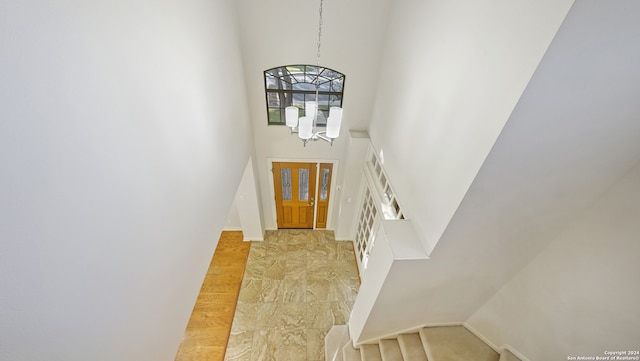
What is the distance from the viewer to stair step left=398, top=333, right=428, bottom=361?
2.87m

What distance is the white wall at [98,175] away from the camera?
0.79 meters

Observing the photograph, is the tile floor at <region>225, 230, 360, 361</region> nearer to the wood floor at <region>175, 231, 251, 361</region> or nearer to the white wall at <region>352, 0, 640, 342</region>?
the wood floor at <region>175, 231, 251, 361</region>

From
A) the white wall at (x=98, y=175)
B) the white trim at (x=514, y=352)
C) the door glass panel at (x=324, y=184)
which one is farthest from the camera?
the door glass panel at (x=324, y=184)

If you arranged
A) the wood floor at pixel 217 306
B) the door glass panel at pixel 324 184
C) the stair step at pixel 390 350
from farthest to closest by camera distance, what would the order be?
the door glass panel at pixel 324 184, the wood floor at pixel 217 306, the stair step at pixel 390 350

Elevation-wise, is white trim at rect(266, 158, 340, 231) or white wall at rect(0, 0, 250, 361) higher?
white wall at rect(0, 0, 250, 361)

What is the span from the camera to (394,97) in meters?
3.22

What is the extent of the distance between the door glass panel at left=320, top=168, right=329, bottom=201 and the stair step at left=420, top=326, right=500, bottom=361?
9.57 ft

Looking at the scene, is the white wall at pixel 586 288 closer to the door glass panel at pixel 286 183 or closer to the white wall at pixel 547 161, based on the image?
the white wall at pixel 547 161

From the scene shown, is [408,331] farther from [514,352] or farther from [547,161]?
[547,161]

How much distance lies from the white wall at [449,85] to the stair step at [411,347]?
1560 millimetres

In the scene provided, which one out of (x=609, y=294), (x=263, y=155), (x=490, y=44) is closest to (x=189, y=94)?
(x=490, y=44)

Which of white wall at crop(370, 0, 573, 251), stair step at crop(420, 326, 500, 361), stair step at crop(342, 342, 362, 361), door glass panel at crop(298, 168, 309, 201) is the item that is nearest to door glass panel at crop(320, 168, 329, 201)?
door glass panel at crop(298, 168, 309, 201)

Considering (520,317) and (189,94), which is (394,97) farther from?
(520,317)

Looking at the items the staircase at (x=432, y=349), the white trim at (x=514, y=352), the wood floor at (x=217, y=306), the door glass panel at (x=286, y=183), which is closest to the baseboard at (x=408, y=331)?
the staircase at (x=432, y=349)
